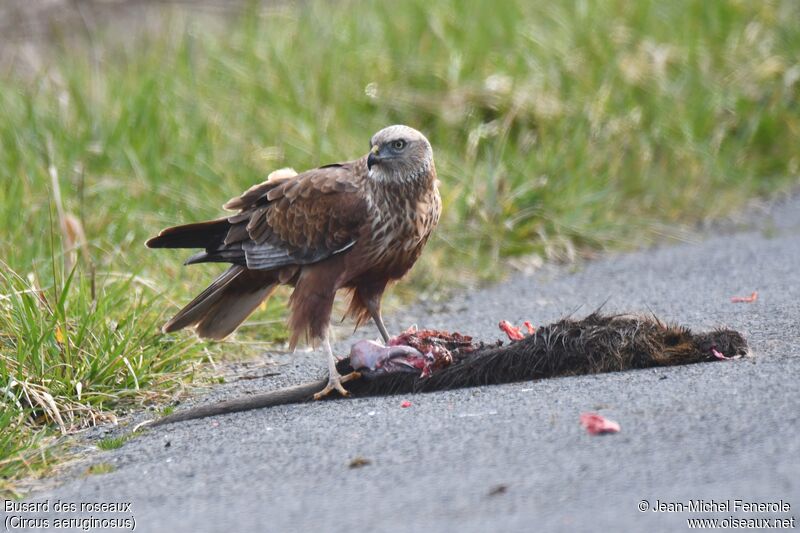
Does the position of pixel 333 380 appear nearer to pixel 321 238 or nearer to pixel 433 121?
pixel 321 238

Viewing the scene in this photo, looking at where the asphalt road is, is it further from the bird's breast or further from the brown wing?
the bird's breast

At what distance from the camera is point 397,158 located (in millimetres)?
5547

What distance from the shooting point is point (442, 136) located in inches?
362

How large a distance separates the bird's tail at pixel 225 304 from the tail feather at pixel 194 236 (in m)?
0.18

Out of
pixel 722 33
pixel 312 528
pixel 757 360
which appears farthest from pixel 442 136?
pixel 312 528

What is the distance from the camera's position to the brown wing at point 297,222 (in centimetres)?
544

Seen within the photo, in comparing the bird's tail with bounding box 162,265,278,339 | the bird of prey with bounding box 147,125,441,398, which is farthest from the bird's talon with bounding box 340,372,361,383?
the bird's tail with bounding box 162,265,278,339

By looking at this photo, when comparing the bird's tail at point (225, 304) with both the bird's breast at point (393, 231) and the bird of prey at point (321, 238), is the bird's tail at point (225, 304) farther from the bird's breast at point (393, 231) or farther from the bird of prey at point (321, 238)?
the bird's breast at point (393, 231)

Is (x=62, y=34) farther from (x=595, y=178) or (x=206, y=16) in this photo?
(x=595, y=178)

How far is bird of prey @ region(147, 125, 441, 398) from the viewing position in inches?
212

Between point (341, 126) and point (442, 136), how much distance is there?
818mm

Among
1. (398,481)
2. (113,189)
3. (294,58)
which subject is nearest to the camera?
(398,481)

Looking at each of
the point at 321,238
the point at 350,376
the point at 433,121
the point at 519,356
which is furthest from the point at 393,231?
the point at 433,121

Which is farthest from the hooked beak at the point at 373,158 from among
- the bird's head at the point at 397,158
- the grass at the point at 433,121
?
the grass at the point at 433,121
